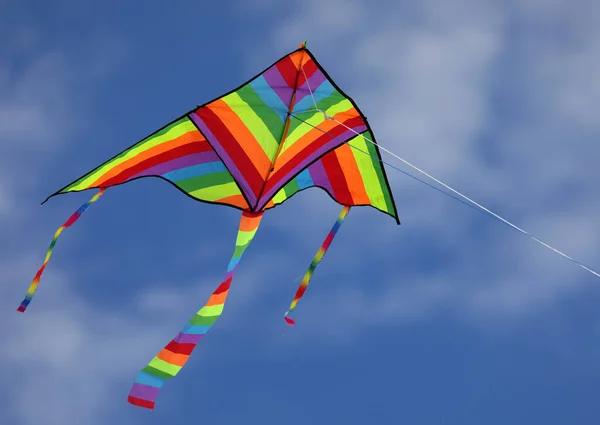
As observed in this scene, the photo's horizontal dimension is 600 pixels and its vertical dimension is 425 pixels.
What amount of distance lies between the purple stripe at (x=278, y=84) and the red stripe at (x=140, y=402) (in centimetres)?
272

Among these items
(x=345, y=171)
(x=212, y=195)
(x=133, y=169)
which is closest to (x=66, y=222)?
(x=133, y=169)

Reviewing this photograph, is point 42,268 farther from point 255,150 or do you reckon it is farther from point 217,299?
point 255,150

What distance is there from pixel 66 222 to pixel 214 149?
1397 millimetres

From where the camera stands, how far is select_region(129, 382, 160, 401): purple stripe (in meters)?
5.63

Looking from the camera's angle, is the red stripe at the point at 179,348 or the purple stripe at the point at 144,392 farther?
the red stripe at the point at 179,348

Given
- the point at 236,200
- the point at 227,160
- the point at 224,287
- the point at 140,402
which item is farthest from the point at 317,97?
the point at 140,402

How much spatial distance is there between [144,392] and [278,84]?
2709mm

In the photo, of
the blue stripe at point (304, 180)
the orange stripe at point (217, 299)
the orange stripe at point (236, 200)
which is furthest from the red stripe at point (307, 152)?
the orange stripe at point (217, 299)

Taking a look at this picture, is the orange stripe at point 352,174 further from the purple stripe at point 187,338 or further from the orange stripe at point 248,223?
the purple stripe at point 187,338

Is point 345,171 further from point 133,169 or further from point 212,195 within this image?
point 133,169

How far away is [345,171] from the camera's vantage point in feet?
24.4

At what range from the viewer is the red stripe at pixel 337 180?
24.4 ft

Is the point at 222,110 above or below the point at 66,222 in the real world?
above

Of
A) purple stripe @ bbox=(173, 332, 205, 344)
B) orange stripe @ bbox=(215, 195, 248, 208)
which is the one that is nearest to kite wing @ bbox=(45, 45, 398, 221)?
orange stripe @ bbox=(215, 195, 248, 208)
